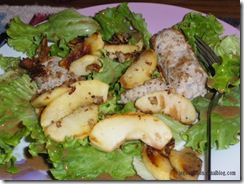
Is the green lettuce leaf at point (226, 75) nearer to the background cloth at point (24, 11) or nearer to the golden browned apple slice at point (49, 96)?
the golden browned apple slice at point (49, 96)

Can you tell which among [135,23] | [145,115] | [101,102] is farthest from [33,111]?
[135,23]

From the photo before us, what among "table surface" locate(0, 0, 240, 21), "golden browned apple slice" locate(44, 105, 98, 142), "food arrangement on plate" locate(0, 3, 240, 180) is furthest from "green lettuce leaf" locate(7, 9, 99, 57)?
"golden browned apple slice" locate(44, 105, 98, 142)

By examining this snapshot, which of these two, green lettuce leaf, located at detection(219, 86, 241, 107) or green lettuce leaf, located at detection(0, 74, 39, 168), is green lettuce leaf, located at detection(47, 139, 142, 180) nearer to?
green lettuce leaf, located at detection(0, 74, 39, 168)

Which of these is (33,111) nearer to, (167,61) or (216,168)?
(167,61)

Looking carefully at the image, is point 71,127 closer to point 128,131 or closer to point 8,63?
A: point 128,131

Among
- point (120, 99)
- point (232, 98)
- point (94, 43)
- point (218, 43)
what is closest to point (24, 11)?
point (94, 43)

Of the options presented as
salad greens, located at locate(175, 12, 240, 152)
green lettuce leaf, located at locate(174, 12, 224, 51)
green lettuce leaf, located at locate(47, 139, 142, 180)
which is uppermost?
green lettuce leaf, located at locate(174, 12, 224, 51)

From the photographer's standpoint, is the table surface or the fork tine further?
the table surface

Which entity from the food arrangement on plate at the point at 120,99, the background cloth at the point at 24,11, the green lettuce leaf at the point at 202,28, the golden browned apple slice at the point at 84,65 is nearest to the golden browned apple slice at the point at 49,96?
the food arrangement on plate at the point at 120,99
